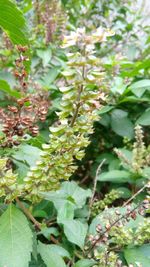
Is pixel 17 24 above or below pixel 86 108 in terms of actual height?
above

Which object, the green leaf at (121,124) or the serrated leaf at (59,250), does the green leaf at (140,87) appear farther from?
the serrated leaf at (59,250)

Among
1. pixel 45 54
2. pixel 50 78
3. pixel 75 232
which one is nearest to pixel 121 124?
pixel 50 78

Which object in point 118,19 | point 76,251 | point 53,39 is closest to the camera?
point 76,251

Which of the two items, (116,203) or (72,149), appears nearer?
(72,149)

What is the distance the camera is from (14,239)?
0.92 m

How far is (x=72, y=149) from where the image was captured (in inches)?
33.5

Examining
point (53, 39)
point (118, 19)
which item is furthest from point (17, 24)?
point (118, 19)

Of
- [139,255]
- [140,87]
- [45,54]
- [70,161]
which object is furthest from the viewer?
[45,54]

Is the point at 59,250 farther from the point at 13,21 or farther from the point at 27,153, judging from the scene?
the point at 13,21

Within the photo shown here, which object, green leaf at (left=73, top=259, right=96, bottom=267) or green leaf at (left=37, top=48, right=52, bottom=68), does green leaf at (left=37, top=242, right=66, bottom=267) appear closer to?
green leaf at (left=73, top=259, right=96, bottom=267)

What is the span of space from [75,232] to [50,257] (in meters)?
0.14

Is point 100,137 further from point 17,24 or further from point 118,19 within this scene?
point 118,19

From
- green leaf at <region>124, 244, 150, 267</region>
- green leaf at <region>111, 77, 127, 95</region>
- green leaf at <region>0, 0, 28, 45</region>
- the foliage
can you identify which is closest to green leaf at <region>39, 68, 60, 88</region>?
the foliage

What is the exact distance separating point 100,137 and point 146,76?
1.18 feet
